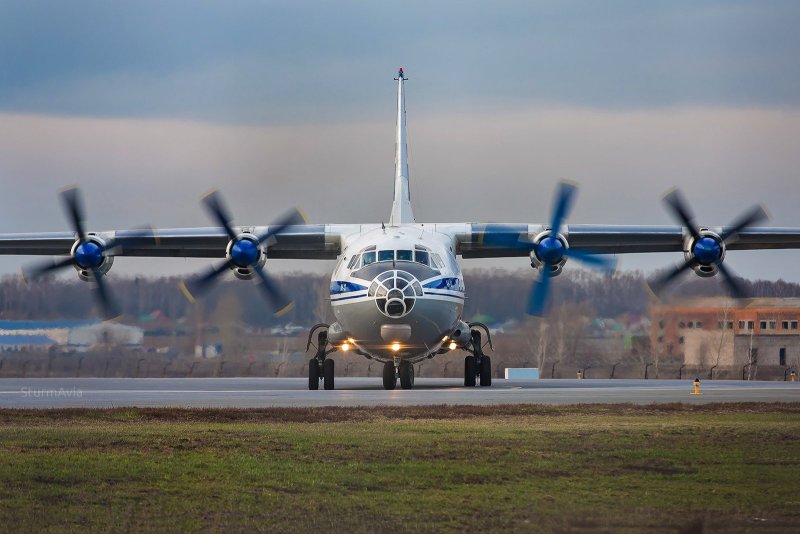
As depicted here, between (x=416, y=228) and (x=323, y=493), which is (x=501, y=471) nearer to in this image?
(x=323, y=493)

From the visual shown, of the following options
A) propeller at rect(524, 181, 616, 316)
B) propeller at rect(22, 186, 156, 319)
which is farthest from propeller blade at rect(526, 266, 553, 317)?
propeller at rect(22, 186, 156, 319)

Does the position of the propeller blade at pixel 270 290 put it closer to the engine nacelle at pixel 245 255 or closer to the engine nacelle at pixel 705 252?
the engine nacelle at pixel 245 255

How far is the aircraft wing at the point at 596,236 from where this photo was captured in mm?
37062

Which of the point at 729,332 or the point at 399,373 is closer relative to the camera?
the point at 399,373

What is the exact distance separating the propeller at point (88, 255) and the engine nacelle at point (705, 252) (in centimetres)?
1611

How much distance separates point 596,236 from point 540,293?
11.3 feet

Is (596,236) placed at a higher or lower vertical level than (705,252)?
higher

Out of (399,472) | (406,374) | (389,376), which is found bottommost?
(399,472)

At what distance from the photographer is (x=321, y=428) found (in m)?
20.3

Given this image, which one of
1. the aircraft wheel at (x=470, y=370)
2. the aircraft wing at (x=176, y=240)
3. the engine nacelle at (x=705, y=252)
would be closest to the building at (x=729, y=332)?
the engine nacelle at (x=705, y=252)

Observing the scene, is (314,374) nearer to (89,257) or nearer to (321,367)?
(321,367)

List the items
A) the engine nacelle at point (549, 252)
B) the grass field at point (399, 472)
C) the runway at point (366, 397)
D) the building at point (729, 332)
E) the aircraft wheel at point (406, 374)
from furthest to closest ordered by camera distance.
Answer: the building at point (729, 332)
the engine nacelle at point (549, 252)
the aircraft wheel at point (406, 374)
the runway at point (366, 397)
the grass field at point (399, 472)

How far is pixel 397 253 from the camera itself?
3253 cm

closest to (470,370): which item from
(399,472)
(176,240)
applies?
(176,240)
